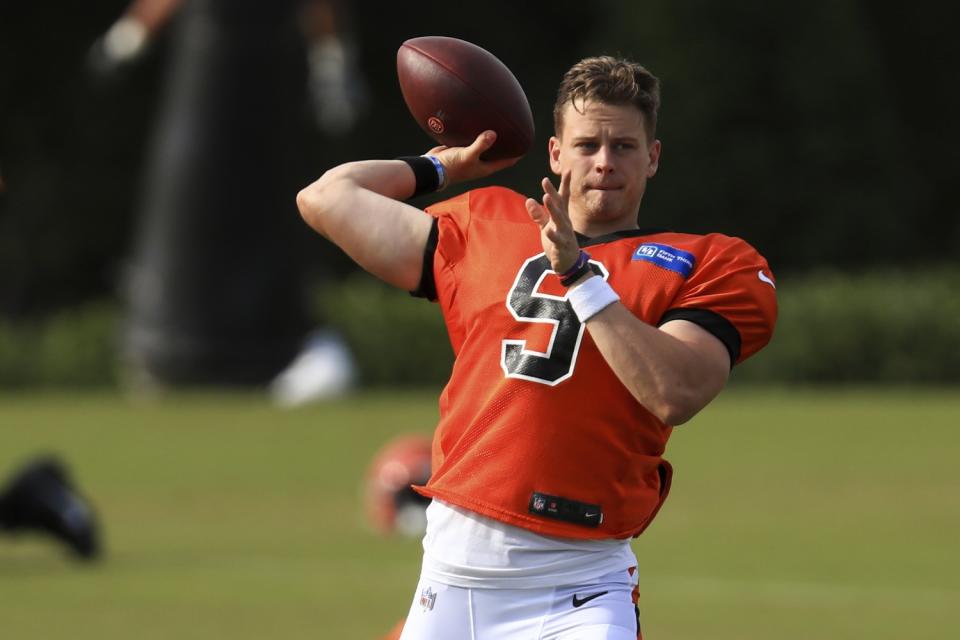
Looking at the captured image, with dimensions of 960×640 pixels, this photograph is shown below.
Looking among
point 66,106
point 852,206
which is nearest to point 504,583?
point 852,206

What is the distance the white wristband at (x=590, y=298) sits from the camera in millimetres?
4750

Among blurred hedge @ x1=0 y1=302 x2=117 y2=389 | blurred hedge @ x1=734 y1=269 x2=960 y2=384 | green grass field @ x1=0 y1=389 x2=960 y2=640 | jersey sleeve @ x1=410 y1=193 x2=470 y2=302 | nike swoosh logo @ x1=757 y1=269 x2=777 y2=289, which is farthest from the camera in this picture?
blurred hedge @ x1=0 y1=302 x2=117 y2=389

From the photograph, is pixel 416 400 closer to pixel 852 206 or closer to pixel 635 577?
pixel 852 206

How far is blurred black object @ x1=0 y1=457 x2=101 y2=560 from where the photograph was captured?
12.0m

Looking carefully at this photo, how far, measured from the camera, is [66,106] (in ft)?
119

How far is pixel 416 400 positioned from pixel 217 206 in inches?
132

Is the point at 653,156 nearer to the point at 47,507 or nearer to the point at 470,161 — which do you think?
the point at 470,161

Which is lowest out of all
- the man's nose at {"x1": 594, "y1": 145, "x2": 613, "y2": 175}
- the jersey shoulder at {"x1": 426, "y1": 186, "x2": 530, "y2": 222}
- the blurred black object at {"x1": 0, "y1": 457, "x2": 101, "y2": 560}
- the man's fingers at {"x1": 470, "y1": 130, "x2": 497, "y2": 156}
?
the blurred black object at {"x1": 0, "y1": 457, "x2": 101, "y2": 560}

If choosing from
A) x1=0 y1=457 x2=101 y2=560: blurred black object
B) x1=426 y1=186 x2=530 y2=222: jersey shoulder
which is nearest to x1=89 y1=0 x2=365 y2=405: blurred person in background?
x1=0 y1=457 x2=101 y2=560: blurred black object

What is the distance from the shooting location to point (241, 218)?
73.8 feet

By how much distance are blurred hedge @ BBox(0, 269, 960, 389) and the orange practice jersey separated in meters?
20.1

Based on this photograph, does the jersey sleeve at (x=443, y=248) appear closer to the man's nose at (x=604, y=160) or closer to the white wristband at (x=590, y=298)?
the man's nose at (x=604, y=160)

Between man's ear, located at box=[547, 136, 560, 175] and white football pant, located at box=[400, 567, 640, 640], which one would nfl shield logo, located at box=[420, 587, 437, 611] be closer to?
white football pant, located at box=[400, 567, 640, 640]

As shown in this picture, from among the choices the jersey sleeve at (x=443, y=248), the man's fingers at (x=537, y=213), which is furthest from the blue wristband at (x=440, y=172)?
the man's fingers at (x=537, y=213)
